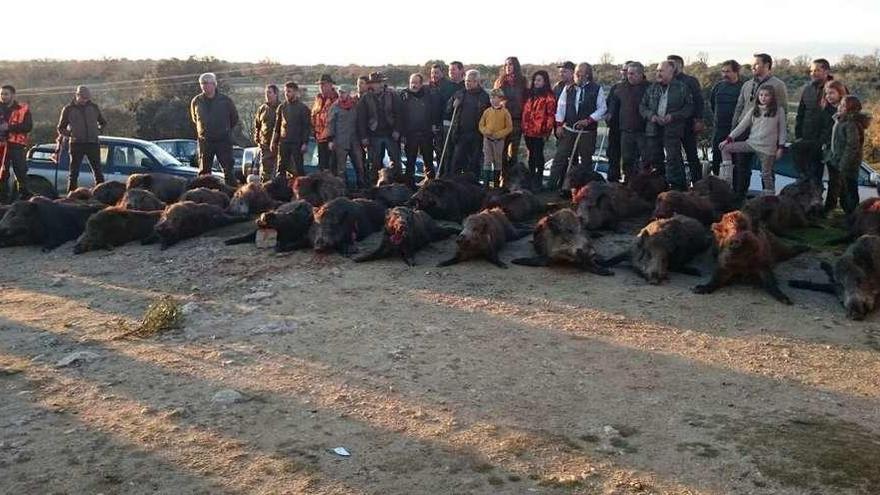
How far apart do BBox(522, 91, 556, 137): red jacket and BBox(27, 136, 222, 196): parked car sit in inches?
291

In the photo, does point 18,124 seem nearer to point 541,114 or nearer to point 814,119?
point 541,114

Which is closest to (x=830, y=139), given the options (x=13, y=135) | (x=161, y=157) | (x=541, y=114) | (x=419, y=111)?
(x=541, y=114)

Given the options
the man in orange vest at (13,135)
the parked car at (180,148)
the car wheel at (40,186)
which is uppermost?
the man in orange vest at (13,135)

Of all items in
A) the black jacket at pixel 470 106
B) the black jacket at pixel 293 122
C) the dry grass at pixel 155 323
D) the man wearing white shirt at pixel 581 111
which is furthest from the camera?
the black jacket at pixel 293 122

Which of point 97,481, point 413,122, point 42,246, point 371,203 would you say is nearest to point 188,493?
point 97,481

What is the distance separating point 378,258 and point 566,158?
4597 mm

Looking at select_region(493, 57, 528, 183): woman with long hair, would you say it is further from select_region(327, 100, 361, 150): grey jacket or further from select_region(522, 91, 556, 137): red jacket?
select_region(327, 100, 361, 150): grey jacket

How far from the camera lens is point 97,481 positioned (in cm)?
523

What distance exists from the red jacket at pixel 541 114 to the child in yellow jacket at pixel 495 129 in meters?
0.32

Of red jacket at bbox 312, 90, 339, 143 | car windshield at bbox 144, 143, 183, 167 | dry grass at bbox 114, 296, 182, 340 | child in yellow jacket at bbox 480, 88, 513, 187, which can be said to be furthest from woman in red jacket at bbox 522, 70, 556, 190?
car windshield at bbox 144, 143, 183, 167

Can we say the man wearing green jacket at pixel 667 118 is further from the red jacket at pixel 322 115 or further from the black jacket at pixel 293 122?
the black jacket at pixel 293 122

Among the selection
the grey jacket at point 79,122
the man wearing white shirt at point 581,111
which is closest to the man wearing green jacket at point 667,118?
the man wearing white shirt at point 581,111

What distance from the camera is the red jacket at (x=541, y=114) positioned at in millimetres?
13570

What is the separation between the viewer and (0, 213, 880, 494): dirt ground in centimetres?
531
